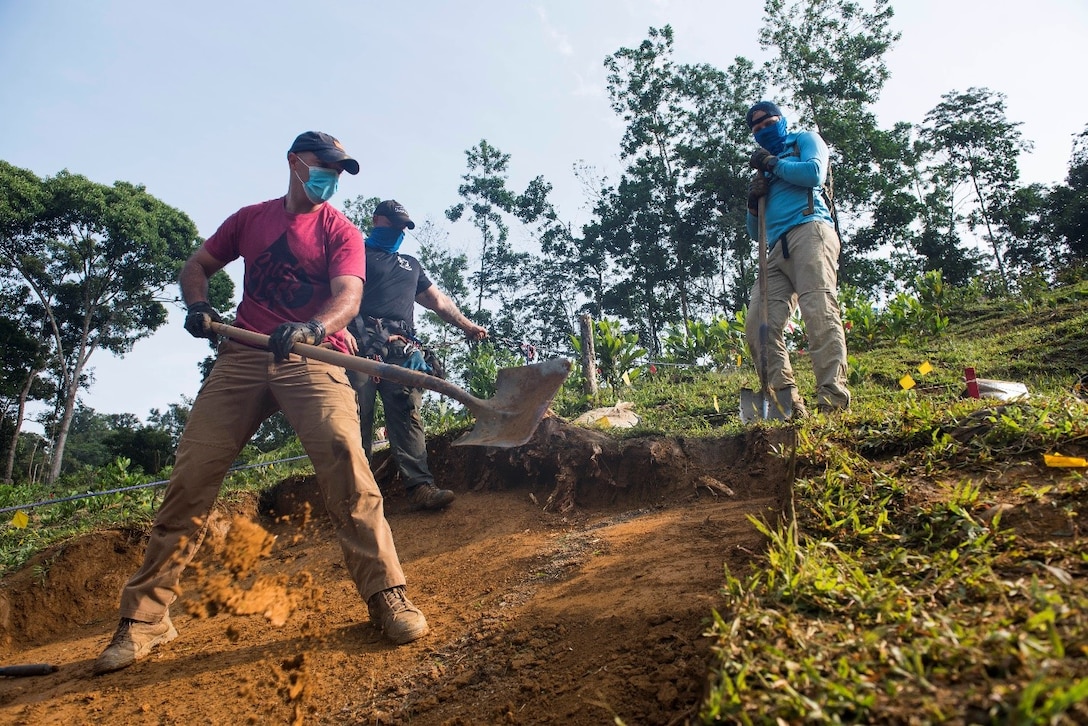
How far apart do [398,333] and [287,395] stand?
1.94 m

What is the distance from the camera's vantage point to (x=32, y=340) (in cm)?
1841

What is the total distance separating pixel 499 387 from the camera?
3.35 meters

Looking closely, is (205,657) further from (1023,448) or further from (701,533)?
(1023,448)

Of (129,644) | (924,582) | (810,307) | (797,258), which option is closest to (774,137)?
(797,258)

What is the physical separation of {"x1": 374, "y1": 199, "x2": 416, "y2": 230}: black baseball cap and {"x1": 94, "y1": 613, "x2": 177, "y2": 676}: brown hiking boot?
3099mm

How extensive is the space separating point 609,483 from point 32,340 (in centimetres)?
2031

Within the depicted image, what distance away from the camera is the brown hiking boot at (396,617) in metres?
2.53

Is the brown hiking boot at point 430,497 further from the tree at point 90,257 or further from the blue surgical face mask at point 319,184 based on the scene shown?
the tree at point 90,257

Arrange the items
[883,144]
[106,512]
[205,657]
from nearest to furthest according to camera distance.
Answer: [205,657] < [106,512] < [883,144]

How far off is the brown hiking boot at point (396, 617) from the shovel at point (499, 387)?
68 cm

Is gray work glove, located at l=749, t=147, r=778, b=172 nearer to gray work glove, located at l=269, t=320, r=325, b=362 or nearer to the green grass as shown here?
gray work glove, located at l=269, t=320, r=325, b=362

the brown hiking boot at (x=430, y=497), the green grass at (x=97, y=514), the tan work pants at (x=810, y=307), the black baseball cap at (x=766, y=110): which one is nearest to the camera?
the tan work pants at (x=810, y=307)

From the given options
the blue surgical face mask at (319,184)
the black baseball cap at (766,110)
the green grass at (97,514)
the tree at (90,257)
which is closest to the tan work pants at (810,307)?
the black baseball cap at (766,110)

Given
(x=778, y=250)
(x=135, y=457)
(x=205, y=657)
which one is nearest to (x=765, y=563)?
(x=205, y=657)
